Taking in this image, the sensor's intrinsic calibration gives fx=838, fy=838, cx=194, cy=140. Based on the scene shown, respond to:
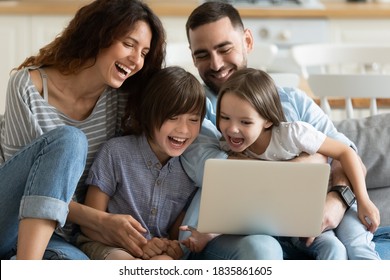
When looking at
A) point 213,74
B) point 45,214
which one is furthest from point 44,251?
point 213,74

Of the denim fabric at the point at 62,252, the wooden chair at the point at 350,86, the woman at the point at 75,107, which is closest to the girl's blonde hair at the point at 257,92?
the woman at the point at 75,107

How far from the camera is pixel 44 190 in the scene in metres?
1.88

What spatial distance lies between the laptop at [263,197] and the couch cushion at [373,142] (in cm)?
58

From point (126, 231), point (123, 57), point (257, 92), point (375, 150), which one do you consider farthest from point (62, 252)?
point (375, 150)

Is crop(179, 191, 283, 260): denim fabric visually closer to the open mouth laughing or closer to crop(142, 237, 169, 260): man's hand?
crop(142, 237, 169, 260): man's hand

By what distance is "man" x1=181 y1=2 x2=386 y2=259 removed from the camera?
77.9 inches

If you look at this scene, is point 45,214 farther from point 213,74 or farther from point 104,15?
point 213,74

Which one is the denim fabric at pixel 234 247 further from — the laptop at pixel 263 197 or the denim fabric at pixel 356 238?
the denim fabric at pixel 356 238

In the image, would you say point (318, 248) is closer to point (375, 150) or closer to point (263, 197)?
point (263, 197)

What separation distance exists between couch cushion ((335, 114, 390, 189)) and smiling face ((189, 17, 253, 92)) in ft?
1.33

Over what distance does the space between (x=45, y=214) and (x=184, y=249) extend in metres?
0.40

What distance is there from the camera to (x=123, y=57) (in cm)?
215

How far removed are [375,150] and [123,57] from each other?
83 cm

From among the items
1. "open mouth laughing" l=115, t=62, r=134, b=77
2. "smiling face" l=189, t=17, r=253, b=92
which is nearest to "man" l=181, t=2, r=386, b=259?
"smiling face" l=189, t=17, r=253, b=92
